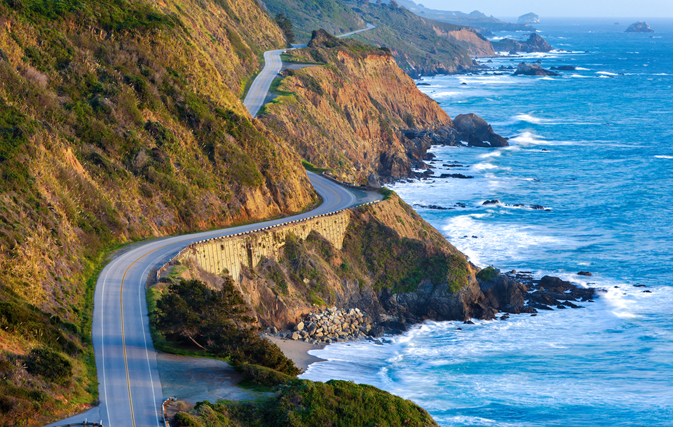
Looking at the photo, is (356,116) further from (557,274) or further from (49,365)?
(49,365)

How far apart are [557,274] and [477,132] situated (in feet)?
177

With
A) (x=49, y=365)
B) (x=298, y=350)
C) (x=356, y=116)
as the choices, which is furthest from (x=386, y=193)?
(x=49, y=365)

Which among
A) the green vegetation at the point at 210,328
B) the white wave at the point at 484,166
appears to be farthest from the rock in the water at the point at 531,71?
the green vegetation at the point at 210,328

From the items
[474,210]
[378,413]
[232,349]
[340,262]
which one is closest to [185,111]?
[340,262]

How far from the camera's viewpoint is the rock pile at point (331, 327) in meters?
37.2

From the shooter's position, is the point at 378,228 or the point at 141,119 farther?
the point at 378,228

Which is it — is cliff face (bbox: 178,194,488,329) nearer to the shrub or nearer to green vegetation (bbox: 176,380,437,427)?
green vegetation (bbox: 176,380,437,427)

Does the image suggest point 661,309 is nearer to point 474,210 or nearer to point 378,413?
point 474,210

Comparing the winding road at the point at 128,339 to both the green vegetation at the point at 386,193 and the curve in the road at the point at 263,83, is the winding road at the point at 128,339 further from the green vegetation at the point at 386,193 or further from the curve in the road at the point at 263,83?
the curve in the road at the point at 263,83

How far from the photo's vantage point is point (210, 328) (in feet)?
86.3

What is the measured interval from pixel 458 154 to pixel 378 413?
74.8 m

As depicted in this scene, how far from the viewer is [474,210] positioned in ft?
226

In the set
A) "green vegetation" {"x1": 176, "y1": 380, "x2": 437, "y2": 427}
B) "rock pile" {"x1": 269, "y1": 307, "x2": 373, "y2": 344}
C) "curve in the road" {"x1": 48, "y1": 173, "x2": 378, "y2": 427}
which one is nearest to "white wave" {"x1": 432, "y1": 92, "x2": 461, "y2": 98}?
"rock pile" {"x1": 269, "y1": 307, "x2": 373, "y2": 344}

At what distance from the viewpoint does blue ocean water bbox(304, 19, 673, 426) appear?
32.6 m
